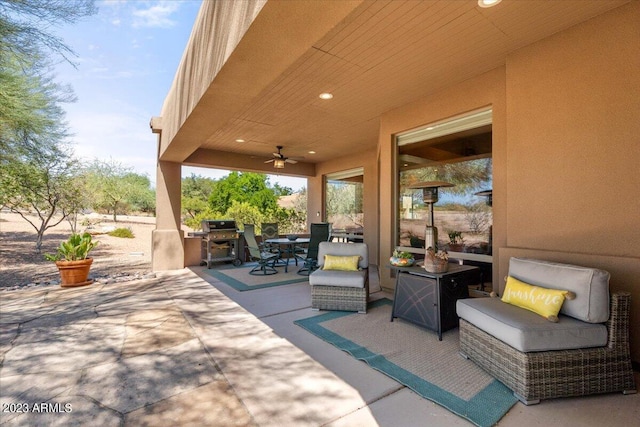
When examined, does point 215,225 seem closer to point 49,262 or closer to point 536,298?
point 49,262

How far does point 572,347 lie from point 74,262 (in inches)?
260

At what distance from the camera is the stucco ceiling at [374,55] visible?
2314 millimetres

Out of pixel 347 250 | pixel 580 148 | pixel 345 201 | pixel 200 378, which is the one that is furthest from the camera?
pixel 345 201

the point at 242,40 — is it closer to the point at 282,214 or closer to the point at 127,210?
the point at 282,214

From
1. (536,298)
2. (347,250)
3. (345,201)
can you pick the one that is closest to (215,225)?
(345,201)

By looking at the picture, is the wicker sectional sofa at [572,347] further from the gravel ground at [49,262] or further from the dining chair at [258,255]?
the gravel ground at [49,262]

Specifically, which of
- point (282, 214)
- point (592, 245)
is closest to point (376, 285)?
point (592, 245)

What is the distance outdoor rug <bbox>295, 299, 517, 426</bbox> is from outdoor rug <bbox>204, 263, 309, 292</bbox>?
6.39 feet

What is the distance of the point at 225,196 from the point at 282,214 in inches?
188

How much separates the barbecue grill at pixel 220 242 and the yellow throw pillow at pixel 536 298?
6068mm

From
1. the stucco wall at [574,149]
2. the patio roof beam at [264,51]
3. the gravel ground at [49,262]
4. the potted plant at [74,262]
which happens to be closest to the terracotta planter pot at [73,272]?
the potted plant at [74,262]

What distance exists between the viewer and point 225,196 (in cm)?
1578

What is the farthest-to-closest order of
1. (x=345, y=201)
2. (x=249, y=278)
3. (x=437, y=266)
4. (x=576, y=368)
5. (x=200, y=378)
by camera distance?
(x=345, y=201) → (x=249, y=278) → (x=437, y=266) → (x=200, y=378) → (x=576, y=368)

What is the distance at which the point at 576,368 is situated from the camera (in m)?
1.91
